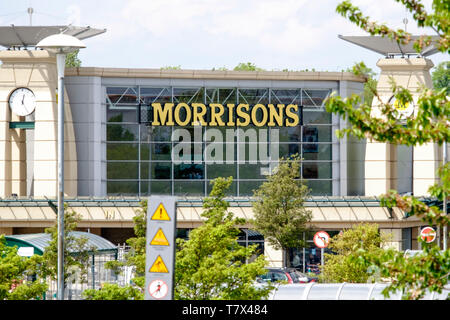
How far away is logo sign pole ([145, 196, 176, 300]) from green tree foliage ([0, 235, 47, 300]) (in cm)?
985

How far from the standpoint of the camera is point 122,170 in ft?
180

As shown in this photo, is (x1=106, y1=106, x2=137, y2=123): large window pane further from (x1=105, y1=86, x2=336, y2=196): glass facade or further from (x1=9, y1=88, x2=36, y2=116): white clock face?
(x1=9, y1=88, x2=36, y2=116): white clock face

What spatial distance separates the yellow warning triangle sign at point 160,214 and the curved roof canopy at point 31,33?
3879 cm

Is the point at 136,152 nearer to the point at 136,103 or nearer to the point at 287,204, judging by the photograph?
the point at 136,103

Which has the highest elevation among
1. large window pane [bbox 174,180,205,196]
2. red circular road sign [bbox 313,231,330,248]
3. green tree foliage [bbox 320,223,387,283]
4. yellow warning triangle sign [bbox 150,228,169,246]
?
yellow warning triangle sign [bbox 150,228,169,246]

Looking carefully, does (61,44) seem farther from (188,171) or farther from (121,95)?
(188,171)

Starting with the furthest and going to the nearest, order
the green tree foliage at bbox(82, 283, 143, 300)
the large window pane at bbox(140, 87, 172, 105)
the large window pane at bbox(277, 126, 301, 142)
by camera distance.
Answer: the large window pane at bbox(277, 126, 301, 142) → the large window pane at bbox(140, 87, 172, 105) → the green tree foliage at bbox(82, 283, 143, 300)

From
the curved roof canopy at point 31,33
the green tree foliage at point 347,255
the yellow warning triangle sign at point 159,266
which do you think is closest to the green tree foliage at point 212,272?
the yellow warning triangle sign at point 159,266

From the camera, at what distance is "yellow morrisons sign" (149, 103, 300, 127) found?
5391 centimetres

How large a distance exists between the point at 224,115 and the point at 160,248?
4057cm

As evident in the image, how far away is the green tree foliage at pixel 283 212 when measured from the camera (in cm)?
4750

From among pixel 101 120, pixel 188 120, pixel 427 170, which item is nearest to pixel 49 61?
pixel 101 120

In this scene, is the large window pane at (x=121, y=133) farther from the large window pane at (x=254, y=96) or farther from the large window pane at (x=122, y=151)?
the large window pane at (x=254, y=96)

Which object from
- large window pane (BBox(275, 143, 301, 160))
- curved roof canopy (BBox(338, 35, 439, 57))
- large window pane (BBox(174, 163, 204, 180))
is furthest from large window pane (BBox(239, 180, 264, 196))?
curved roof canopy (BBox(338, 35, 439, 57))
